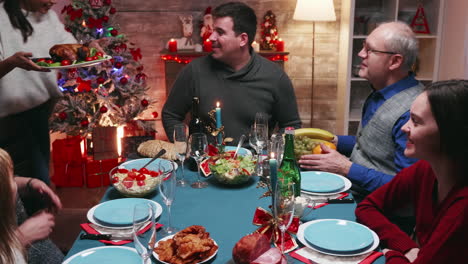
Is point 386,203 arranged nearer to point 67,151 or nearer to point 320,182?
point 320,182

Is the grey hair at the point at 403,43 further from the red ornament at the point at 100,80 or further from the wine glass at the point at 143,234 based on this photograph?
the red ornament at the point at 100,80

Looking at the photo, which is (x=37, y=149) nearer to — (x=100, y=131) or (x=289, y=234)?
(x=100, y=131)

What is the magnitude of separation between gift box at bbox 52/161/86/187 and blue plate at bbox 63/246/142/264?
9.92 feet

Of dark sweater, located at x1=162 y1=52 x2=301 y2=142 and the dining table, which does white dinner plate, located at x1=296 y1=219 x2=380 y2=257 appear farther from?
dark sweater, located at x1=162 y1=52 x2=301 y2=142

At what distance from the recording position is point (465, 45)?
3.73 meters

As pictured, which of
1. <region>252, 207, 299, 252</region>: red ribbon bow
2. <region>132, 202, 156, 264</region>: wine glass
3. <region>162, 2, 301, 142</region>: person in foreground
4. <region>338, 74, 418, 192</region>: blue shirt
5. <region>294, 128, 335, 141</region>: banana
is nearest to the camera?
<region>132, 202, 156, 264</region>: wine glass

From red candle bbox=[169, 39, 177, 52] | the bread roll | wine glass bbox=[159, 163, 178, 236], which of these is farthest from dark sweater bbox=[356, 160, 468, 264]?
red candle bbox=[169, 39, 177, 52]

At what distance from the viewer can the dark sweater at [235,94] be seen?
2.81m

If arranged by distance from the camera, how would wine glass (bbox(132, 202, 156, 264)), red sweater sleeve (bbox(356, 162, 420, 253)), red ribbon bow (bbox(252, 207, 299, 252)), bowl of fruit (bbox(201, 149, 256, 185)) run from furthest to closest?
1. bowl of fruit (bbox(201, 149, 256, 185))
2. red sweater sleeve (bbox(356, 162, 420, 253))
3. red ribbon bow (bbox(252, 207, 299, 252))
4. wine glass (bbox(132, 202, 156, 264))

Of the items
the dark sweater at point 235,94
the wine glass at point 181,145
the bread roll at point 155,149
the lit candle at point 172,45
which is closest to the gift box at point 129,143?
the lit candle at point 172,45

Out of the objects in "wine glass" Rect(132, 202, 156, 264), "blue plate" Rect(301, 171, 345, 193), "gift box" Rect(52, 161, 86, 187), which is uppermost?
"wine glass" Rect(132, 202, 156, 264)

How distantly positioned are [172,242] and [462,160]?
87 cm

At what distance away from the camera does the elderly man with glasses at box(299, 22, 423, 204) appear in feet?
6.53

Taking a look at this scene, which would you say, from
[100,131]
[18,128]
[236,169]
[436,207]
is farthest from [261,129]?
[100,131]
